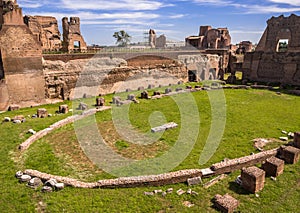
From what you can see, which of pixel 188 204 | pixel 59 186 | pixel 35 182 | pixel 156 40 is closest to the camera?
pixel 188 204

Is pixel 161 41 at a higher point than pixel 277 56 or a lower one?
higher

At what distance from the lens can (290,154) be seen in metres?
8.64

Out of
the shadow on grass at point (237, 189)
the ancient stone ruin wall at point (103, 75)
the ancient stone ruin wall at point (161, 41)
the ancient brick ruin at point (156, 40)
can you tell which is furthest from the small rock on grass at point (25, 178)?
the ancient stone ruin wall at point (161, 41)

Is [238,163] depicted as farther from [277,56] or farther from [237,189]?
[277,56]

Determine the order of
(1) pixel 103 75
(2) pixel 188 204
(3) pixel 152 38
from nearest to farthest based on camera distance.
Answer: (2) pixel 188 204
(1) pixel 103 75
(3) pixel 152 38

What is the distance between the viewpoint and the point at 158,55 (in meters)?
25.1

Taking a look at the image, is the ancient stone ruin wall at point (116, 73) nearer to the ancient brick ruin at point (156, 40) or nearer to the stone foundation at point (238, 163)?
the ancient brick ruin at point (156, 40)

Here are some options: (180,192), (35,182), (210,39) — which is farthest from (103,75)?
(210,39)

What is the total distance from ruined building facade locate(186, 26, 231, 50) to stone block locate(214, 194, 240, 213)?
39487mm

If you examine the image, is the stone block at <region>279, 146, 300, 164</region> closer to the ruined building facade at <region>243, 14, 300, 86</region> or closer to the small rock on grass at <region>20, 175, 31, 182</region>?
the small rock on grass at <region>20, 175, 31, 182</region>

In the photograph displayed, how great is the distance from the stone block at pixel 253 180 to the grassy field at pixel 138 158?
0.19 meters

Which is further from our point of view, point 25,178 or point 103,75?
point 103,75

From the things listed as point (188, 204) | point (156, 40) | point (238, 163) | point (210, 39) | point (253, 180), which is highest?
point (210, 39)

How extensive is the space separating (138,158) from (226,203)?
386 cm
